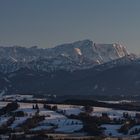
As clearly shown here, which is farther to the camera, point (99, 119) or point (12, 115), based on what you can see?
point (12, 115)

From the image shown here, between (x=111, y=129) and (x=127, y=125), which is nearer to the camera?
(x=111, y=129)

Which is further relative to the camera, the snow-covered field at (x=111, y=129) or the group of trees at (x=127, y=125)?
the group of trees at (x=127, y=125)

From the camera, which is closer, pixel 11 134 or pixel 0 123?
pixel 11 134

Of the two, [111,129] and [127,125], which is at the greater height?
[127,125]

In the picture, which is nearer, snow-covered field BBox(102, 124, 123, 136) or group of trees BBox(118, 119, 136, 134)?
snow-covered field BBox(102, 124, 123, 136)

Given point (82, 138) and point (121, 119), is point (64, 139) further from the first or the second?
point (121, 119)

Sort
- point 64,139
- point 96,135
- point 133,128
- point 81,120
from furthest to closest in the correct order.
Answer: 1. point 81,120
2. point 133,128
3. point 96,135
4. point 64,139

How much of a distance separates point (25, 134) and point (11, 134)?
3307 millimetres

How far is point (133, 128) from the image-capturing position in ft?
566

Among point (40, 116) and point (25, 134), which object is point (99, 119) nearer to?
point (40, 116)

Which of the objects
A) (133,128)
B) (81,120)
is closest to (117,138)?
(133,128)

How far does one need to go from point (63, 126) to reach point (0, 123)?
59.9ft

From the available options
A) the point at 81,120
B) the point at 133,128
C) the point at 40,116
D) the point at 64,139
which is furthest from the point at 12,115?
the point at 64,139

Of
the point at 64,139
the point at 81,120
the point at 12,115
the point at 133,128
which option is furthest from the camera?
the point at 12,115
